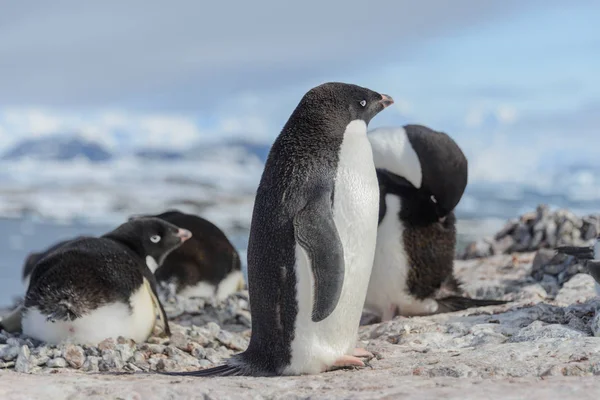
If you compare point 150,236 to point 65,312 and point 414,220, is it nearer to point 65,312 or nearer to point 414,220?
point 65,312

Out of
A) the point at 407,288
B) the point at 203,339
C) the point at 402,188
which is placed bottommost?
the point at 203,339

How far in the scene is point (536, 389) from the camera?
10.5ft

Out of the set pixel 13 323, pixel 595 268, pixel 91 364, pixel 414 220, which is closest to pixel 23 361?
pixel 91 364

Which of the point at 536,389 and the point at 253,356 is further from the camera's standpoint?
the point at 253,356

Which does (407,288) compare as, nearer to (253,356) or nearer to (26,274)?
(253,356)

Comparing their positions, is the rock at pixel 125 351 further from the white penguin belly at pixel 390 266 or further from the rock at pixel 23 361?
the white penguin belly at pixel 390 266

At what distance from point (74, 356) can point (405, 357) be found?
2.01 meters

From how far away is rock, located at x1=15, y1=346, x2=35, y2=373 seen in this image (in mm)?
4746

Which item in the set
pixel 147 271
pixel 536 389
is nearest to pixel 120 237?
pixel 147 271

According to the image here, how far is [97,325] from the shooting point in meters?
5.17

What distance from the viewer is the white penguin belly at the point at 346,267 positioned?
3961 millimetres

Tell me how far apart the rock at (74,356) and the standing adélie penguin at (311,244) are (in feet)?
3.34

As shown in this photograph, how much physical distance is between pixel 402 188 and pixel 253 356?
227 centimetres

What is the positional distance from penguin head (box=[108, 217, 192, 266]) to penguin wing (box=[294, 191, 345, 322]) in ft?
9.11
